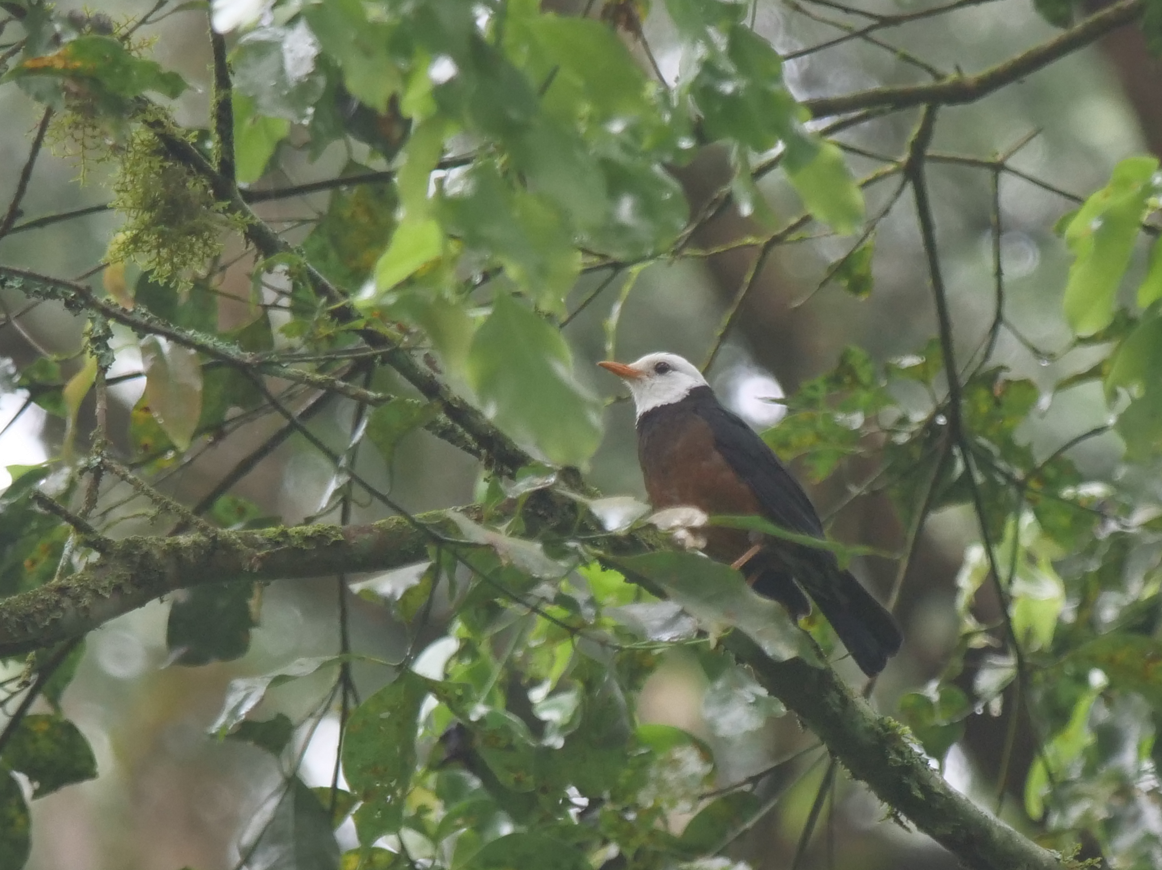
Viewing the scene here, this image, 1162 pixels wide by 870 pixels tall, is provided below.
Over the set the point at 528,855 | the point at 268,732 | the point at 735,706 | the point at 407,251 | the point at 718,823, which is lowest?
the point at 718,823

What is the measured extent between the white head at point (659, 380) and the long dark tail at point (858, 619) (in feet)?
3.96

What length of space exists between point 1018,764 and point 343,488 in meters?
4.33

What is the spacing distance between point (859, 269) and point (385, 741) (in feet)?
7.30

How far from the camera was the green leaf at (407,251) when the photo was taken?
1427 mm

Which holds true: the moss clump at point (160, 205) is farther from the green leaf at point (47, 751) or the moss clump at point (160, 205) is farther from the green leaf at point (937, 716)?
the green leaf at point (937, 716)

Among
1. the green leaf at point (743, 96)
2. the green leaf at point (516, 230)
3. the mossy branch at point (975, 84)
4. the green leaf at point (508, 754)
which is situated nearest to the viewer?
the green leaf at point (516, 230)

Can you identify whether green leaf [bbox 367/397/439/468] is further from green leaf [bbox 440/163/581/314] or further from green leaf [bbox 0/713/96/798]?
green leaf [bbox 0/713/96/798]

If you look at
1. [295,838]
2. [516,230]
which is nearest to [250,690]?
[295,838]

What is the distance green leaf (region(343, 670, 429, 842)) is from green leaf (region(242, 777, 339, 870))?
0.40 ft

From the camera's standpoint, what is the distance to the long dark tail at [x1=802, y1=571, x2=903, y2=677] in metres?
3.79

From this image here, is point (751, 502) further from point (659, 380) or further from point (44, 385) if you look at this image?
point (44, 385)

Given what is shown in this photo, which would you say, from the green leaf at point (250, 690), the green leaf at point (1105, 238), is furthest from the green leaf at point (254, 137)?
the green leaf at point (1105, 238)

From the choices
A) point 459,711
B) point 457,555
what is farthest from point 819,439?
point 457,555

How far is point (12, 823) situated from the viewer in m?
2.81
